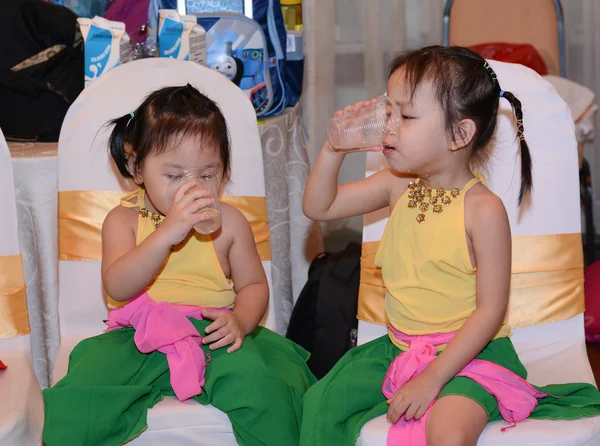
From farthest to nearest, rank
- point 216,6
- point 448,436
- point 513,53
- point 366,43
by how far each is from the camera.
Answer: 1. point 366,43
2. point 513,53
3. point 216,6
4. point 448,436

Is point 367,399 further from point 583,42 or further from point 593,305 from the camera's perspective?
point 583,42

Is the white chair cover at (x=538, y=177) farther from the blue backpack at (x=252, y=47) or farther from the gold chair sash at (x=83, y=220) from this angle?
the blue backpack at (x=252, y=47)

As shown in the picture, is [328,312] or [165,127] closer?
[165,127]

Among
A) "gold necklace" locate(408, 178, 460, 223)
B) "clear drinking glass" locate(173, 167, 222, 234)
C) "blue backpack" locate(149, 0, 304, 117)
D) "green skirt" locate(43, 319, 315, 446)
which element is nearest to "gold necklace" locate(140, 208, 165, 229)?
"clear drinking glass" locate(173, 167, 222, 234)

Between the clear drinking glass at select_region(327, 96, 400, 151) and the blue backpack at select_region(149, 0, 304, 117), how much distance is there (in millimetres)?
939

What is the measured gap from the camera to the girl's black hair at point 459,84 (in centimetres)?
142

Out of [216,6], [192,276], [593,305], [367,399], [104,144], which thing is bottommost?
[593,305]

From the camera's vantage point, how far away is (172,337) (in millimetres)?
1448

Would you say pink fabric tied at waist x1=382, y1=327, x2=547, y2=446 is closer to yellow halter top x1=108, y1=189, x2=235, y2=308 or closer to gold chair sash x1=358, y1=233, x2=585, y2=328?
gold chair sash x1=358, y1=233, x2=585, y2=328

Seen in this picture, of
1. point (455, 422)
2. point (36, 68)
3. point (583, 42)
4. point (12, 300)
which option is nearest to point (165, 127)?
point (12, 300)

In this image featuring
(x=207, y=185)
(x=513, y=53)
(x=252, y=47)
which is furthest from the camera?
(x=513, y=53)

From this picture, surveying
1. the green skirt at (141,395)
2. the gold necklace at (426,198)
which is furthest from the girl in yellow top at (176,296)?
the gold necklace at (426,198)

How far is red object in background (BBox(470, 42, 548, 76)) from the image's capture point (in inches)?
113

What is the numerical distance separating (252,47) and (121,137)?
0.86m
